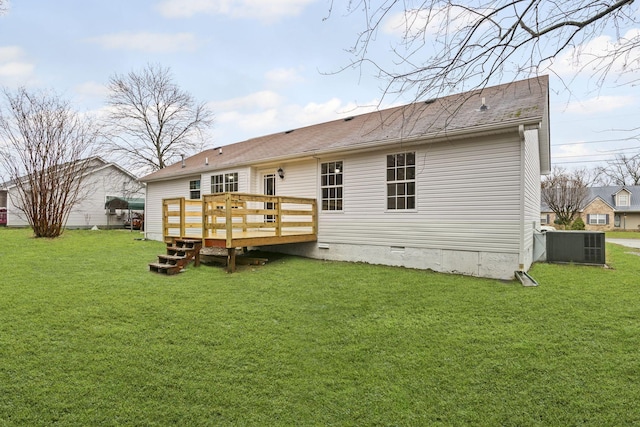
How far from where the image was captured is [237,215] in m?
7.63

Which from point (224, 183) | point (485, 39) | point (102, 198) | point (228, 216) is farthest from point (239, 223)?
point (102, 198)

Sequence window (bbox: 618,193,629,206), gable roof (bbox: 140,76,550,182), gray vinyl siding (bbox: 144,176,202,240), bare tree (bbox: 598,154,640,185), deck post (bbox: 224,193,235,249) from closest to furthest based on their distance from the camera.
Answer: bare tree (bbox: 598,154,640,185) → gable roof (bbox: 140,76,550,182) → deck post (bbox: 224,193,235,249) → gray vinyl siding (bbox: 144,176,202,240) → window (bbox: 618,193,629,206)

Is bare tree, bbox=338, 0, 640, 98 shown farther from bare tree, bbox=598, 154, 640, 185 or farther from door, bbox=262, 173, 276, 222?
door, bbox=262, 173, 276, 222

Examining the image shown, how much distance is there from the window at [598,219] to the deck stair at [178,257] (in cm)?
4330

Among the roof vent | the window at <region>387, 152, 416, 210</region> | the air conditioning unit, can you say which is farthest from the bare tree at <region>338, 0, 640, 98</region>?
the air conditioning unit

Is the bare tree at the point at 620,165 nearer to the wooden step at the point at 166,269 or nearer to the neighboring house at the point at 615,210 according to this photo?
the wooden step at the point at 166,269

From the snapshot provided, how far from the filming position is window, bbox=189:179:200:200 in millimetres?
13148

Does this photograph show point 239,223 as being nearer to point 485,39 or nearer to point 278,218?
point 278,218

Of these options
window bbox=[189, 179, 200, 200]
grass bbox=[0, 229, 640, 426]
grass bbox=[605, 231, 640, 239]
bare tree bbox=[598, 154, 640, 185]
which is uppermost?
window bbox=[189, 179, 200, 200]

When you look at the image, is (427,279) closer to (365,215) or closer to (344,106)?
(365,215)

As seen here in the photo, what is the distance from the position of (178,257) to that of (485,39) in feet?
23.4

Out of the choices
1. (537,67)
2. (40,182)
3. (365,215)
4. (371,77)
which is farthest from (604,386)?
(40,182)

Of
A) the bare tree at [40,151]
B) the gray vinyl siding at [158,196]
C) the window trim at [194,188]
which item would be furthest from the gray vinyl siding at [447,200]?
the bare tree at [40,151]

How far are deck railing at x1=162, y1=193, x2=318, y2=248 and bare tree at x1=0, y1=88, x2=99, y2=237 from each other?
7134 millimetres
